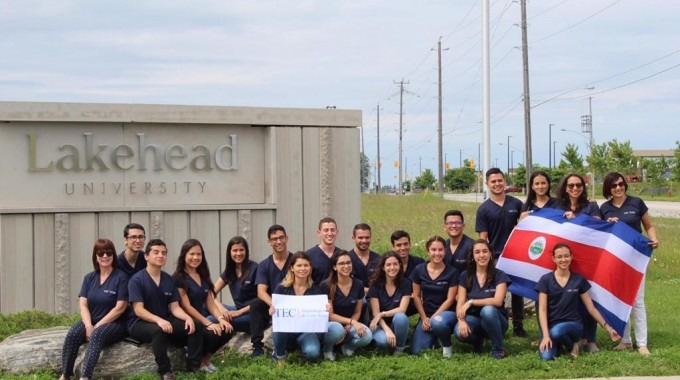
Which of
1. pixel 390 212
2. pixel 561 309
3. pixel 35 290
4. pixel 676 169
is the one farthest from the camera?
pixel 676 169

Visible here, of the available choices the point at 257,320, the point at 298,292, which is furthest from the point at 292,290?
the point at 257,320

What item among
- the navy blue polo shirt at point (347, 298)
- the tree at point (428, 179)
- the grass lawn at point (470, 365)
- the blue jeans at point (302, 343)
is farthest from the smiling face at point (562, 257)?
the tree at point (428, 179)

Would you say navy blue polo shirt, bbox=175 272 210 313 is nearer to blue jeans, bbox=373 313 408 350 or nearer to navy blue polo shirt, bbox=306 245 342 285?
navy blue polo shirt, bbox=306 245 342 285

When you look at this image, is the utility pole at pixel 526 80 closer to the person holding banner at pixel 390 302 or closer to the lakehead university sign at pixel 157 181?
the lakehead university sign at pixel 157 181

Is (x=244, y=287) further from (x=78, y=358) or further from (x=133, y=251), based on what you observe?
(x=78, y=358)

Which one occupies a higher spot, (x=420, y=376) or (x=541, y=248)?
(x=541, y=248)

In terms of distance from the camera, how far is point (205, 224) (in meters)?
10.2

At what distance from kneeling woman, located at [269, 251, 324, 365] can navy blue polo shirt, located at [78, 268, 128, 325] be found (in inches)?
50.5

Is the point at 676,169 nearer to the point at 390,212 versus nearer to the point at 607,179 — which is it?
the point at 390,212

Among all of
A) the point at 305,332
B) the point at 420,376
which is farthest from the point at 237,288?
the point at 420,376

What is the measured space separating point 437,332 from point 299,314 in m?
1.30

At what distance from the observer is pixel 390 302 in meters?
7.97

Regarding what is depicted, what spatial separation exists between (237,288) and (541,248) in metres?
2.90

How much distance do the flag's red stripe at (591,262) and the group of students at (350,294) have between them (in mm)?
194
